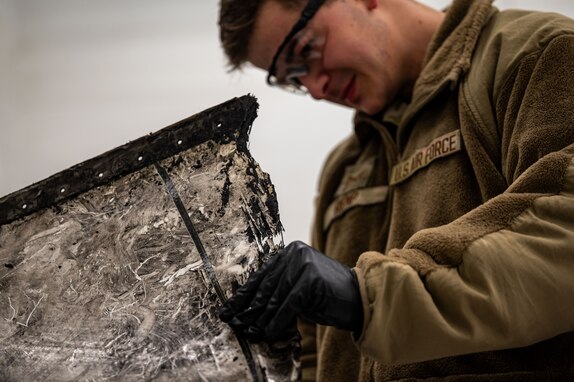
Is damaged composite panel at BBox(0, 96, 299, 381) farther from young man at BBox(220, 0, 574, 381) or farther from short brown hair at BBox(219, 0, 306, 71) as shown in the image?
short brown hair at BBox(219, 0, 306, 71)

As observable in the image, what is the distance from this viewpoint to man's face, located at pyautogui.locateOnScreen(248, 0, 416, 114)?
1.11 m

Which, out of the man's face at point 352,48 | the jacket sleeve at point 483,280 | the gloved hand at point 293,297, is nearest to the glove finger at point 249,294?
the gloved hand at point 293,297

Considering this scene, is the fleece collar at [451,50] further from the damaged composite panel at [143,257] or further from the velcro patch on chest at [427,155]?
the damaged composite panel at [143,257]

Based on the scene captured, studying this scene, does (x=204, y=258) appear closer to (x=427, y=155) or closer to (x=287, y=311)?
(x=287, y=311)

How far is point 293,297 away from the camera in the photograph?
2.22ft

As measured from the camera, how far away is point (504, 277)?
25.8 inches

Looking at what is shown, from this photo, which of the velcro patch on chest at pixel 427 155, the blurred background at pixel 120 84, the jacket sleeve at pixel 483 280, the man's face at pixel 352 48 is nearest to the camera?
the jacket sleeve at pixel 483 280

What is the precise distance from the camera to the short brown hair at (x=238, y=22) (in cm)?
114

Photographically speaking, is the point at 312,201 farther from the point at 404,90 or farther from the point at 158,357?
the point at 158,357

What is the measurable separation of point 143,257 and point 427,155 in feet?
1.56

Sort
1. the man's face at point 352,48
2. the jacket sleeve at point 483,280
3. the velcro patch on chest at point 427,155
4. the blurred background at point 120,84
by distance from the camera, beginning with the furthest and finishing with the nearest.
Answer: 1. the blurred background at point 120,84
2. the man's face at point 352,48
3. the velcro patch on chest at point 427,155
4. the jacket sleeve at point 483,280

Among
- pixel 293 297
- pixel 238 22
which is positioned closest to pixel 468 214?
pixel 293 297

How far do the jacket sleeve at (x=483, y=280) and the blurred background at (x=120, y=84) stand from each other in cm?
52

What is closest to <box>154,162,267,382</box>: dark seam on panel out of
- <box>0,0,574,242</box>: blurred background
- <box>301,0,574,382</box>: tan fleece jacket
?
<box>301,0,574,382</box>: tan fleece jacket
